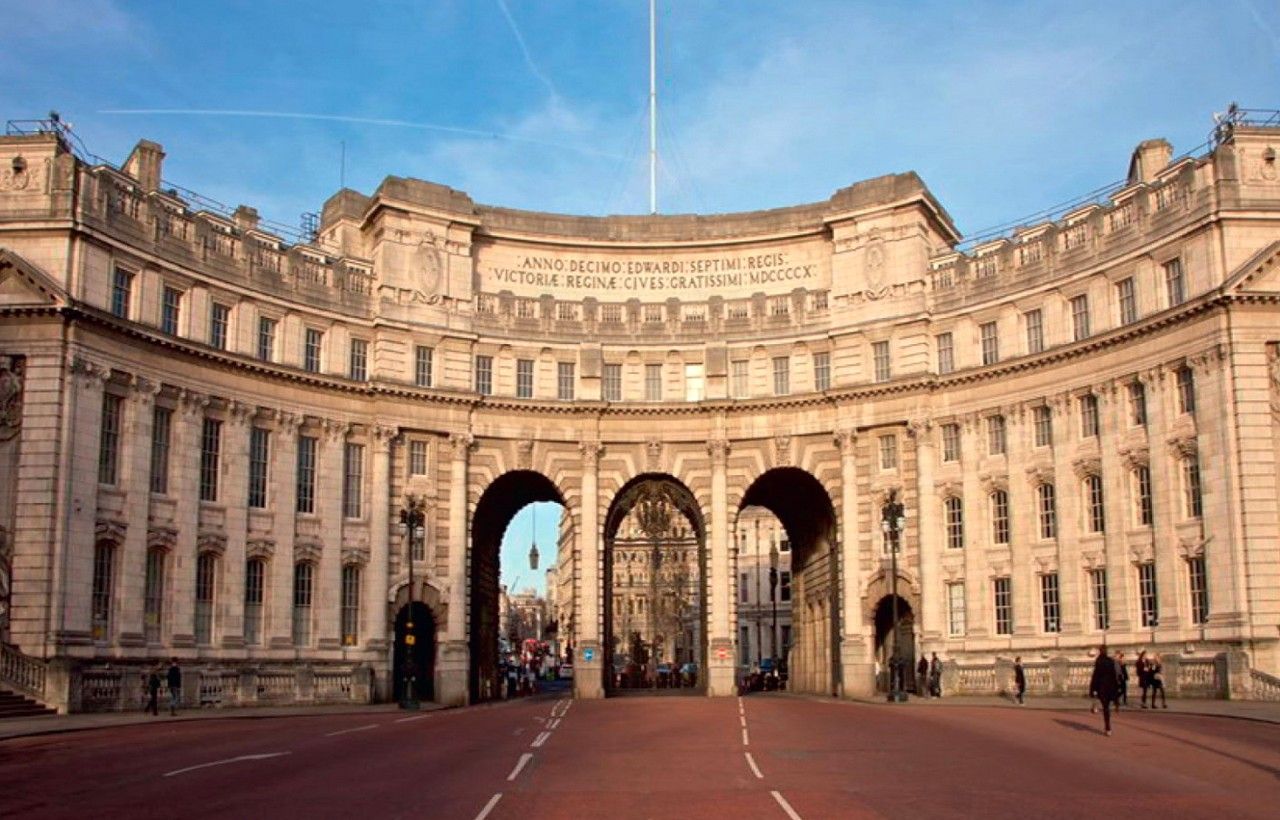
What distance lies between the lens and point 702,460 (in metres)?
65.1

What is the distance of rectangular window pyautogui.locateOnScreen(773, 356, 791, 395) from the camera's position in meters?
64.4

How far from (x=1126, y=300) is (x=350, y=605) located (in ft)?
110

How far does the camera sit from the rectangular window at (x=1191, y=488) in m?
49.4

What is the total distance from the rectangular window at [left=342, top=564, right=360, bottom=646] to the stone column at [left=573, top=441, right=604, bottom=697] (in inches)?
396

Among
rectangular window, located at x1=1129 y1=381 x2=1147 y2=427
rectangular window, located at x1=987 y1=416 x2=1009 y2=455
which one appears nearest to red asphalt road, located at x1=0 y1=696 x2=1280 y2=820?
rectangular window, located at x1=1129 y1=381 x2=1147 y2=427

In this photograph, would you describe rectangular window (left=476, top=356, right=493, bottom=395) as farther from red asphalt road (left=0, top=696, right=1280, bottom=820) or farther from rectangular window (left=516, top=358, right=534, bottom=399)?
red asphalt road (left=0, top=696, right=1280, bottom=820)

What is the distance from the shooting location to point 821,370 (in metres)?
63.8

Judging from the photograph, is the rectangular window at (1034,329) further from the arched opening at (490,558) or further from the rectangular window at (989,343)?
the arched opening at (490,558)

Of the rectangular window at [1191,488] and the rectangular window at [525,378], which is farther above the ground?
the rectangular window at [525,378]

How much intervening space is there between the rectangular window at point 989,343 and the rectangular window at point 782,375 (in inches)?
362

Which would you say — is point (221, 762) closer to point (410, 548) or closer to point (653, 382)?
point (410, 548)

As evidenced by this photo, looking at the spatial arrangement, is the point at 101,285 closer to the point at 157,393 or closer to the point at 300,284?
the point at 157,393

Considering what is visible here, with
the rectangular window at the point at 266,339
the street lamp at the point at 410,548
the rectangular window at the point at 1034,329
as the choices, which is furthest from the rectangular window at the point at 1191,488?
the rectangular window at the point at 266,339

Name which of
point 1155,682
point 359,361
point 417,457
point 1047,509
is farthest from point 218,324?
point 1155,682
